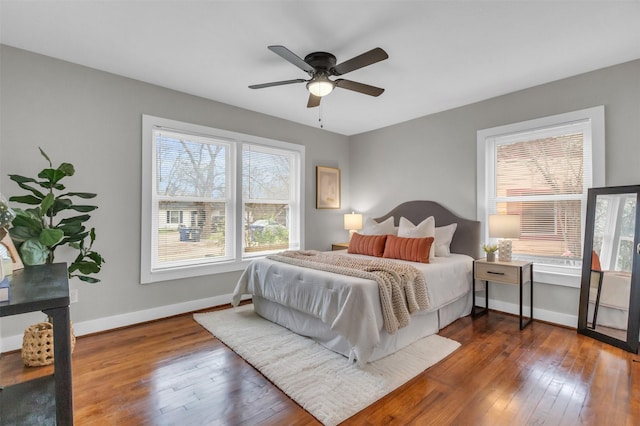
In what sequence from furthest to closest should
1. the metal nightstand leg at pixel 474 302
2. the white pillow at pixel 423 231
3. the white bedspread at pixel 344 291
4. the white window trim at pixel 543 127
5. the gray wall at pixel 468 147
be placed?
the white pillow at pixel 423 231 → the metal nightstand leg at pixel 474 302 → the white window trim at pixel 543 127 → the gray wall at pixel 468 147 → the white bedspread at pixel 344 291

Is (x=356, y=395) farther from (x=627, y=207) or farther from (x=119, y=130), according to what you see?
(x=119, y=130)

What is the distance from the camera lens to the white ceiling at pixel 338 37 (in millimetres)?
2158

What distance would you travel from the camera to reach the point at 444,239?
3.91 metres

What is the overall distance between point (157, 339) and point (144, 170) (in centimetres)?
178

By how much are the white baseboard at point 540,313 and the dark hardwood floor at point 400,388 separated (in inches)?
12.6

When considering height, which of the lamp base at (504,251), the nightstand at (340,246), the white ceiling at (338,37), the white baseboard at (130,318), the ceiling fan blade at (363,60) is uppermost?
the white ceiling at (338,37)

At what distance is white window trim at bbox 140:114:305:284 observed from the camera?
3.36m

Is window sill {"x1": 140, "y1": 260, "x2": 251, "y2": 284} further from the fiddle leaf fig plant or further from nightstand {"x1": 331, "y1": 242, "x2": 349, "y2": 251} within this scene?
nightstand {"x1": 331, "y1": 242, "x2": 349, "y2": 251}

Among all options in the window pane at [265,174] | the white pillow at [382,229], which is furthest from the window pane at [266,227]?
the white pillow at [382,229]

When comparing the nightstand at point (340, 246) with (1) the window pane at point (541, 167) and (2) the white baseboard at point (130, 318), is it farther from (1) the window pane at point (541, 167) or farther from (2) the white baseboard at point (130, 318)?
(1) the window pane at point (541, 167)

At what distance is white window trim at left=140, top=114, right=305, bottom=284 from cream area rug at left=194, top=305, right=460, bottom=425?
834 millimetres

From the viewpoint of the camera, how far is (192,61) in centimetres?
291

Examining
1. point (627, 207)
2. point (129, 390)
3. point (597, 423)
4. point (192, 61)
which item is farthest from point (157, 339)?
point (627, 207)

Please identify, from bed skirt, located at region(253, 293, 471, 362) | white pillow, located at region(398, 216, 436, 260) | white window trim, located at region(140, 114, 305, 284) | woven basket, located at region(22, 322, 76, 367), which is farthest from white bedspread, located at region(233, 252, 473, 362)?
woven basket, located at region(22, 322, 76, 367)
